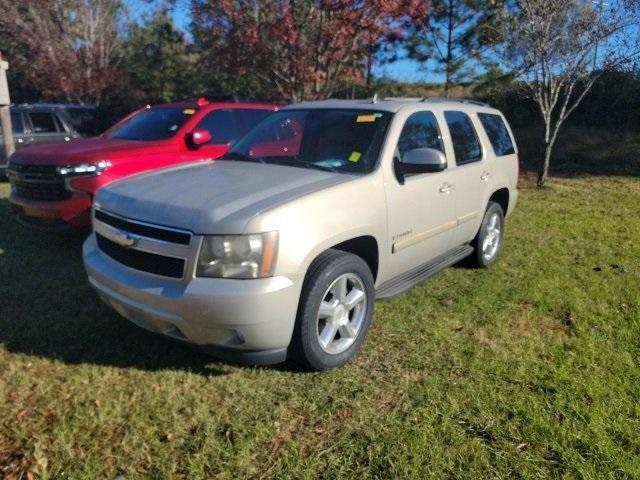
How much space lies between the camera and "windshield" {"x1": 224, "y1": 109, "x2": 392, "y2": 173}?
3783 mm

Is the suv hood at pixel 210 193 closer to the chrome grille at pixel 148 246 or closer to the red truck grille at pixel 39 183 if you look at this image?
the chrome grille at pixel 148 246

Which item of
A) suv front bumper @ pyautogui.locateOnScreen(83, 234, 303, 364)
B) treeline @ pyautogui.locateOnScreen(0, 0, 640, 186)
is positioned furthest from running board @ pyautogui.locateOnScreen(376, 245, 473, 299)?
treeline @ pyautogui.locateOnScreen(0, 0, 640, 186)

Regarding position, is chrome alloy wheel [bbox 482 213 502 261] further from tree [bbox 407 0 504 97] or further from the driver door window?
tree [bbox 407 0 504 97]

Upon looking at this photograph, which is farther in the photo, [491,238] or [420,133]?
[491,238]

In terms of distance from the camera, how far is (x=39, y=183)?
5605 millimetres

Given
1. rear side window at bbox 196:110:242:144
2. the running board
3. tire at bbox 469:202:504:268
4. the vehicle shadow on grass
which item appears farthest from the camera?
rear side window at bbox 196:110:242:144

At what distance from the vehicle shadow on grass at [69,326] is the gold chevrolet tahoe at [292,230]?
43 cm

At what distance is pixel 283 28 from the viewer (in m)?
9.84

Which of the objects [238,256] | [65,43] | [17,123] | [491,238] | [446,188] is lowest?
[491,238]

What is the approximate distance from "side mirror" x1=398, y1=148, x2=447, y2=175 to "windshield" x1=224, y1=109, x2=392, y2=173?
0.76 feet

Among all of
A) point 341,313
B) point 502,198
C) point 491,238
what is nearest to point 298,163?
point 341,313

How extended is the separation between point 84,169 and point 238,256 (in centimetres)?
348

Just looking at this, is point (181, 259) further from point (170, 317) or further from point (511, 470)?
point (511, 470)

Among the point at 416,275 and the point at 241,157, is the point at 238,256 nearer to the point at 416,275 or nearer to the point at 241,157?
the point at 241,157
